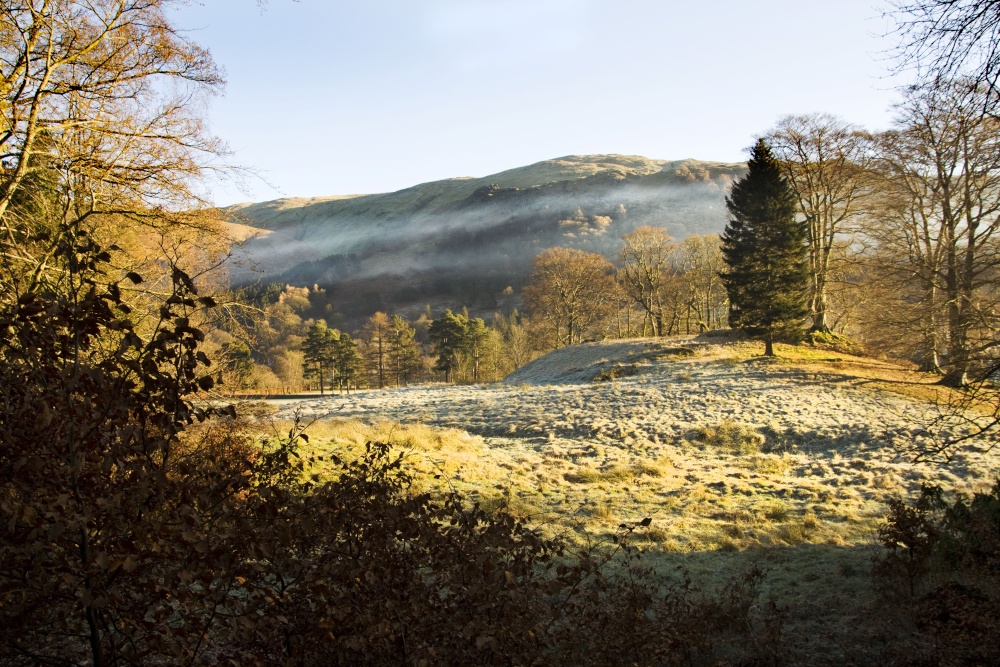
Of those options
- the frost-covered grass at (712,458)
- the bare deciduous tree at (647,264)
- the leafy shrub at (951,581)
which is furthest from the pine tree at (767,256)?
the leafy shrub at (951,581)

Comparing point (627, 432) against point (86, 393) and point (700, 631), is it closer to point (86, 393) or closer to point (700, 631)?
point (700, 631)

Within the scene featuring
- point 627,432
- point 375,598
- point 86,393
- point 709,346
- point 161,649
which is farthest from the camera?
point 709,346

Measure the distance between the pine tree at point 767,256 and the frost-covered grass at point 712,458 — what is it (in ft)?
8.05

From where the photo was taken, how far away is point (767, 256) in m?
31.9

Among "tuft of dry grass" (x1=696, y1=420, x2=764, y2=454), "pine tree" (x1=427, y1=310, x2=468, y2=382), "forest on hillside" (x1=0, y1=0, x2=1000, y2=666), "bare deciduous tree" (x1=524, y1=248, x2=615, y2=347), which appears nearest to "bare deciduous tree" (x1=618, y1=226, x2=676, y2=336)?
"bare deciduous tree" (x1=524, y1=248, x2=615, y2=347)

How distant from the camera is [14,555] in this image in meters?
2.40

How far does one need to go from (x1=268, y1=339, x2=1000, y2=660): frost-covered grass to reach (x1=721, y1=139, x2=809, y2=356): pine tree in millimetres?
2452

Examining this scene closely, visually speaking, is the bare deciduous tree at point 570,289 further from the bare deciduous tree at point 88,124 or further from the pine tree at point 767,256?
the bare deciduous tree at point 88,124

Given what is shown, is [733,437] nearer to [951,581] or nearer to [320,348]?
[951,581]

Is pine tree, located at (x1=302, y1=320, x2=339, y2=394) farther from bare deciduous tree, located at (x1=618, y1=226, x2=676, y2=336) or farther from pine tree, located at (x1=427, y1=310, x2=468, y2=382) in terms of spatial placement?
bare deciduous tree, located at (x1=618, y1=226, x2=676, y2=336)

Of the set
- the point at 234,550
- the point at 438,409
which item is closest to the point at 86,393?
the point at 234,550

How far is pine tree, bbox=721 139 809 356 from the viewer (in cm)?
3123

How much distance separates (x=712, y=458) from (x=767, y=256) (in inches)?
756

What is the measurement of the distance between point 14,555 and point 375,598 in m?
2.12
